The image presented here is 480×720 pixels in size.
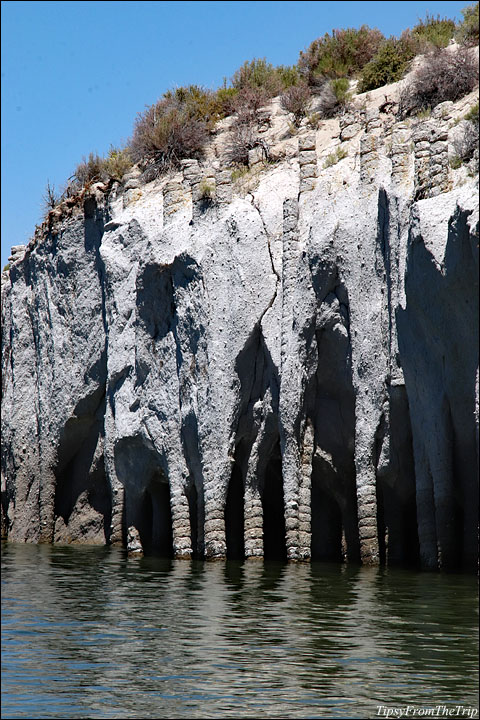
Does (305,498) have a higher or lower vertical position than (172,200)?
lower

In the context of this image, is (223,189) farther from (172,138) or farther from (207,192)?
(172,138)

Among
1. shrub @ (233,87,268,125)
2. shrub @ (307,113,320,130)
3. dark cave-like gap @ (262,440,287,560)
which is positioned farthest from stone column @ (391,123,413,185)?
dark cave-like gap @ (262,440,287,560)

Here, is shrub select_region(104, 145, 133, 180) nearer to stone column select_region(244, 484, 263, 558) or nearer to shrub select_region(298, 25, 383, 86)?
shrub select_region(298, 25, 383, 86)

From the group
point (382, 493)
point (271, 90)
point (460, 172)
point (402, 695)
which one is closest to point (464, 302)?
point (460, 172)

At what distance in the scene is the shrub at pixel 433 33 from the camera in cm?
3238

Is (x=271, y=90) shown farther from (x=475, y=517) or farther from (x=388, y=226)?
(x=475, y=517)

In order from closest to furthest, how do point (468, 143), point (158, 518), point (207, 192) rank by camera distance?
point (468, 143), point (207, 192), point (158, 518)

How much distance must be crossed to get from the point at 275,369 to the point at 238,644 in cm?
1352

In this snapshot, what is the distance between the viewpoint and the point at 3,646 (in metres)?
14.7

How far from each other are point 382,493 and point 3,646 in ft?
43.8

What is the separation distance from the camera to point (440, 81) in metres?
28.0

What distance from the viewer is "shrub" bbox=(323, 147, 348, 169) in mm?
29031

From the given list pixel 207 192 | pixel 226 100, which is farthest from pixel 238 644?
pixel 226 100

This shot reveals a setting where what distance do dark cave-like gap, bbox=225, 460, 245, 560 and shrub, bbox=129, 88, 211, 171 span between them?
10887 millimetres
